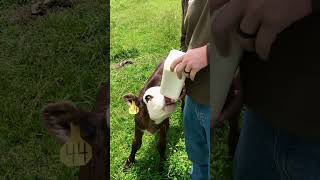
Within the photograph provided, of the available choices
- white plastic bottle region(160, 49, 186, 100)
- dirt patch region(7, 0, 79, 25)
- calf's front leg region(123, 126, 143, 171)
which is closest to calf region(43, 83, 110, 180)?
white plastic bottle region(160, 49, 186, 100)

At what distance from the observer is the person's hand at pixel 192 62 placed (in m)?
1.33

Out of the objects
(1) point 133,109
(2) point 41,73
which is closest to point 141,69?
(2) point 41,73

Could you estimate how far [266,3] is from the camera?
2.15ft

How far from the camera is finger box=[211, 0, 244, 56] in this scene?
692mm

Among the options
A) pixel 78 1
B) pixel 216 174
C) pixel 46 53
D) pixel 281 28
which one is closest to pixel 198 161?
pixel 216 174

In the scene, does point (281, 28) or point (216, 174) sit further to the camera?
point (216, 174)

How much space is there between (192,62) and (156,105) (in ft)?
2.05

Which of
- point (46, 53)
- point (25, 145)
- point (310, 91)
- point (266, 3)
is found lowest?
point (25, 145)

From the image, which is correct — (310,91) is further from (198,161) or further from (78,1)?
(78,1)

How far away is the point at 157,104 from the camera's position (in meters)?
1.95

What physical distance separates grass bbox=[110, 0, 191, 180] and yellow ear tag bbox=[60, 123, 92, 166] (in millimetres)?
917

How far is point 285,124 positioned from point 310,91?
10cm

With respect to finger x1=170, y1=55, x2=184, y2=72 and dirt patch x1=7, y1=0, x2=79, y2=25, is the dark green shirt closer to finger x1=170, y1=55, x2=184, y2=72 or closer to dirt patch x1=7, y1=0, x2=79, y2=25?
finger x1=170, y1=55, x2=184, y2=72

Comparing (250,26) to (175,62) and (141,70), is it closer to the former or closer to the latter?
(175,62)
